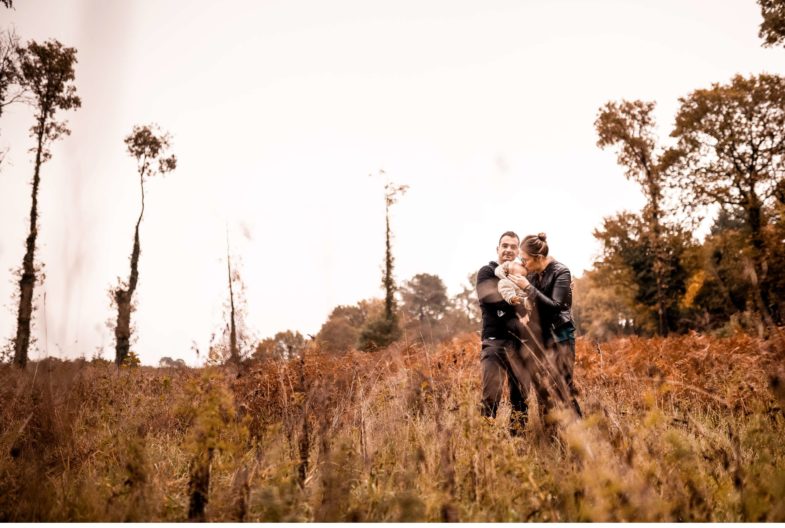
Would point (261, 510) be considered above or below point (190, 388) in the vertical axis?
below

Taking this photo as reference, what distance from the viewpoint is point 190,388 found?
84.8 inches

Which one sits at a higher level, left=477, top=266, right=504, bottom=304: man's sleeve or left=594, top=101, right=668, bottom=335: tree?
left=594, top=101, right=668, bottom=335: tree

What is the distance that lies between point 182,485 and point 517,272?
3.25 m

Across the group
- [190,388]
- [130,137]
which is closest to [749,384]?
[190,388]

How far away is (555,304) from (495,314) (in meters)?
0.58

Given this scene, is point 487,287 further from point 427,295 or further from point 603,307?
point 427,295

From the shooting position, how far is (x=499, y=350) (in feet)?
12.3

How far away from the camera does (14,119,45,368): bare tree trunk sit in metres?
12.6

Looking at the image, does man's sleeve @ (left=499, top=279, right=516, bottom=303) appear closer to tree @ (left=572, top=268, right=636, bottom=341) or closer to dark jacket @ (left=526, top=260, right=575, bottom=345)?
dark jacket @ (left=526, top=260, right=575, bottom=345)

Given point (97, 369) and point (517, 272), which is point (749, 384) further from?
point (97, 369)

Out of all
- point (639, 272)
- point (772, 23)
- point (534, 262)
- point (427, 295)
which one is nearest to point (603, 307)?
point (639, 272)

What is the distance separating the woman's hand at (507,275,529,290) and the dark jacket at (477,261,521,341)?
0.64 feet

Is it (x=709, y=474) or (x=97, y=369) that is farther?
(x=97, y=369)

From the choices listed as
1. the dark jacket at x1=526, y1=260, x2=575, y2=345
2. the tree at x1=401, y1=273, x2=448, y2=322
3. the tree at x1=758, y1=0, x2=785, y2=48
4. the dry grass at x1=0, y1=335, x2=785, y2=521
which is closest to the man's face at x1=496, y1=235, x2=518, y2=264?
the dark jacket at x1=526, y1=260, x2=575, y2=345
